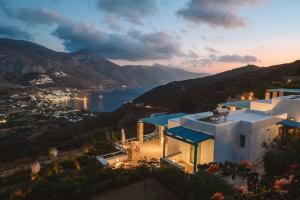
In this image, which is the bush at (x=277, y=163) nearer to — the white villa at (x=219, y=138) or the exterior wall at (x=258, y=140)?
the white villa at (x=219, y=138)

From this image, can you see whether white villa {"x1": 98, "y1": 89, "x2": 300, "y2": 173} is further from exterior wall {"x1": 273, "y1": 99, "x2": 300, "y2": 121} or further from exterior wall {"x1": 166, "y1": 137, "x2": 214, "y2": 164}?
exterior wall {"x1": 273, "y1": 99, "x2": 300, "y2": 121}

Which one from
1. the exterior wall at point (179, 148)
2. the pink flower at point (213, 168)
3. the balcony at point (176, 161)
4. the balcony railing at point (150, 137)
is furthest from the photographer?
the balcony railing at point (150, 137)

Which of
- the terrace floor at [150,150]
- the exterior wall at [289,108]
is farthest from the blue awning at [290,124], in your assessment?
the terrace floor at [150,150]

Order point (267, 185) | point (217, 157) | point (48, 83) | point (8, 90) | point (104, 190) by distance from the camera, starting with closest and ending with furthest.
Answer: point (267, 185) → point (104, 190) → point (217, 157) → point (8, 90) → point (48, 83)

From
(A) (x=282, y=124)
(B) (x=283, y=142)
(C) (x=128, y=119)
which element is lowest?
(C) (x=128, y=119)

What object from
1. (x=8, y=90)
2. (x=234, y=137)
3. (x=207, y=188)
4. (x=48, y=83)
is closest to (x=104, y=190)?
(x=207, y=188)

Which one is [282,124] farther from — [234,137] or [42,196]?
[42,196]

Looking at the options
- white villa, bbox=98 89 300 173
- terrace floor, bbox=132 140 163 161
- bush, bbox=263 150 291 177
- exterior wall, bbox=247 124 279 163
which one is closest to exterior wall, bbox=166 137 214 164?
white villa, bbox=98 89 300 173
